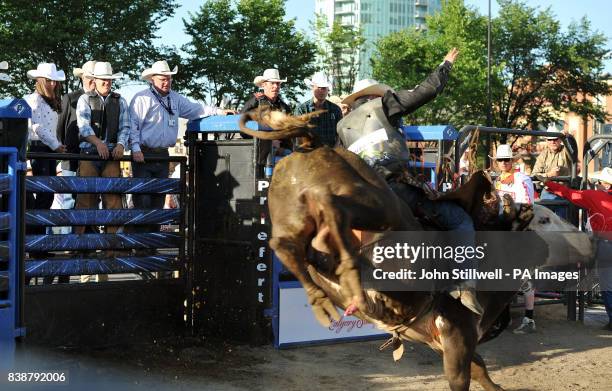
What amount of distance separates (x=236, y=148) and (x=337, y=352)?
2447 mm

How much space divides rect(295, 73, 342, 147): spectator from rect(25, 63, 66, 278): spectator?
285 cm

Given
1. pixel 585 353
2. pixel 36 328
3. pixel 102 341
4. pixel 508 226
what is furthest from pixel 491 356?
pixel 36 328

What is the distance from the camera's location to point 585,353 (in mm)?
9625

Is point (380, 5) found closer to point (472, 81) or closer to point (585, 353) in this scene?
point (472, 81)

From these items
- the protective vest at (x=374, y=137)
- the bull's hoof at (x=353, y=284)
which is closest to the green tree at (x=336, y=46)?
the protective vest at (x=374, y=137)

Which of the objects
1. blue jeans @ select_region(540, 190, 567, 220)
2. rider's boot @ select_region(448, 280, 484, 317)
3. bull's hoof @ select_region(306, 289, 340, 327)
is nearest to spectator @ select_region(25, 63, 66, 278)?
bull's hoof @ select_region(306, 289, 340, 327)

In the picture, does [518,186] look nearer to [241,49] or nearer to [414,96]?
[414,96]

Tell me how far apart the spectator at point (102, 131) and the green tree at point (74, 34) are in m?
18.1

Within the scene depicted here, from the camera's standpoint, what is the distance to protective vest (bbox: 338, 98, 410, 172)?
20.8 feet

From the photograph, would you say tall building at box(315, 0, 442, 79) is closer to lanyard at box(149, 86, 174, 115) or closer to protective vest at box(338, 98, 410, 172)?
lanyard at box(149, 86, 174, 115)

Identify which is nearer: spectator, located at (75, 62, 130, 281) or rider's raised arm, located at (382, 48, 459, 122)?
rider's raised arm, located at (382, 48, 459, 122)

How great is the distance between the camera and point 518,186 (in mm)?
10438

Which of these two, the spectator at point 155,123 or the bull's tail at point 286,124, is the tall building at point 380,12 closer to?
the spectator at point 155,123

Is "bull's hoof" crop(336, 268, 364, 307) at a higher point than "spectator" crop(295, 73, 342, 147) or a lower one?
lower
